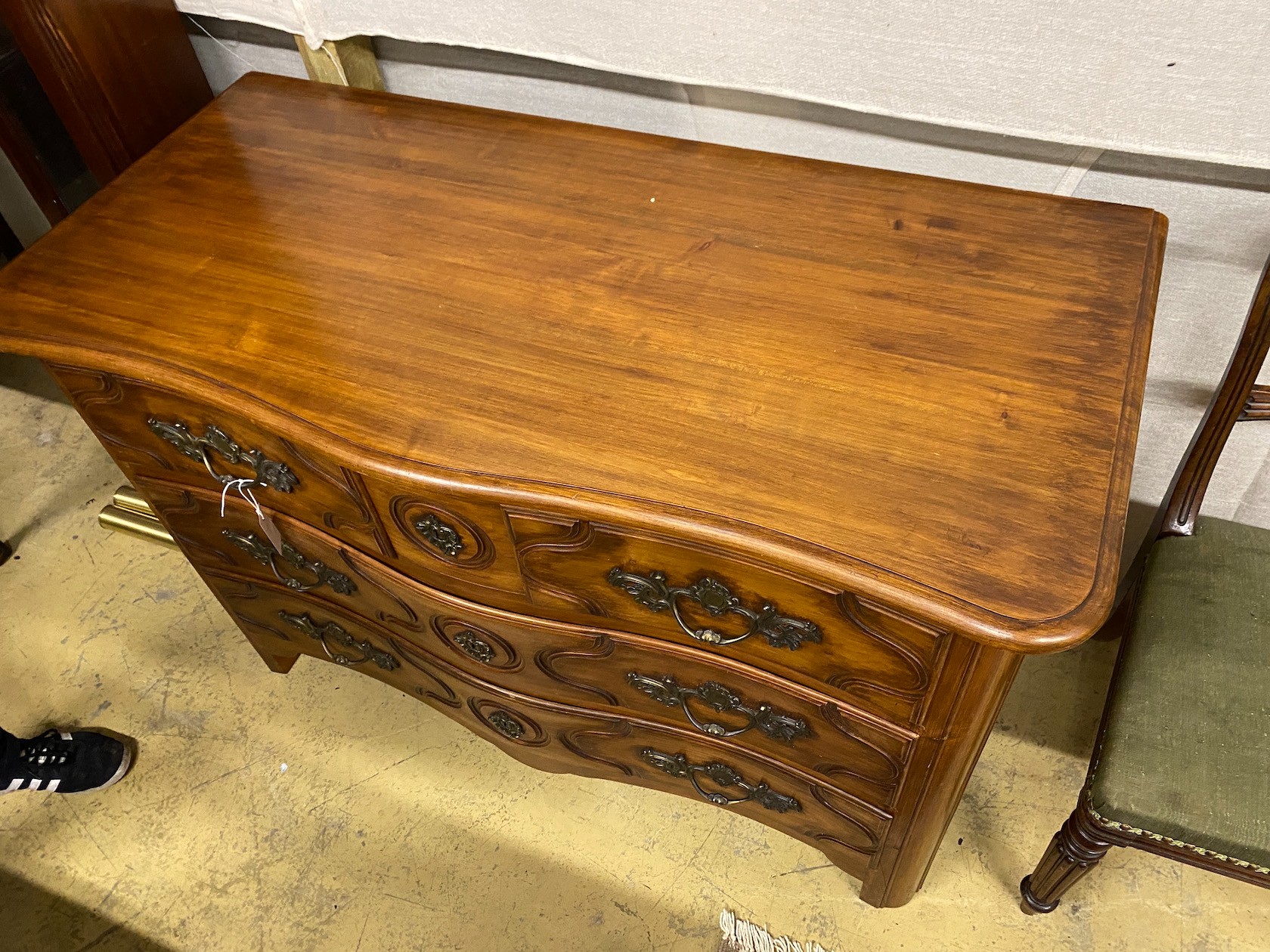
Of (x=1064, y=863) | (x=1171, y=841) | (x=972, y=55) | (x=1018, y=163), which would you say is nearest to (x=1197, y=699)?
(x=1171, y=841)

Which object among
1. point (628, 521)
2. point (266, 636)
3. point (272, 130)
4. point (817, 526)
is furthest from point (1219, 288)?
point (266, 636)

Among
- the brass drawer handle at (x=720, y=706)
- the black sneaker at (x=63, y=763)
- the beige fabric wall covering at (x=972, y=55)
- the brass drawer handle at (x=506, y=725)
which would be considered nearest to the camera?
the beige fabric wall covering at (x=972, y=55)

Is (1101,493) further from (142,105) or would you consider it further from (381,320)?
(142,105)

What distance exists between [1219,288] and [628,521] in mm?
828

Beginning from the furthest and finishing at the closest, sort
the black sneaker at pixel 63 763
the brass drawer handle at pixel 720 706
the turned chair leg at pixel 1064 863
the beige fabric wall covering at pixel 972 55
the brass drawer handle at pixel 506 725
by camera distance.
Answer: the black sneaker at pixel 63 763 < the brass drawer handle at pixel 506 725 < the turned chair leg at pixel 1064 863 < the brass drawer handle at pixel 720 706 < the beige fabric wall covering at pixel 972 55

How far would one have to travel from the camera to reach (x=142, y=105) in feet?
4.33

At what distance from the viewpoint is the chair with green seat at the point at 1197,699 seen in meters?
0.94

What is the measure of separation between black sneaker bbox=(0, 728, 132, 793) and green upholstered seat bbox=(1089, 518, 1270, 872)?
149 centimetres

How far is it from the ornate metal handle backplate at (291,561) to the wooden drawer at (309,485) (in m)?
0.09

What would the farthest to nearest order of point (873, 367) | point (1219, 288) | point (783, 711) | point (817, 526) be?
1. point (1219, 288)
2. point (783, 711)
3. point (873, 367)
4. point (817, 526)

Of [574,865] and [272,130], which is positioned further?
[574,865]

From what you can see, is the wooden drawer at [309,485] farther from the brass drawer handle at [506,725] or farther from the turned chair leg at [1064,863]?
the turned chair leg at [1064,863]

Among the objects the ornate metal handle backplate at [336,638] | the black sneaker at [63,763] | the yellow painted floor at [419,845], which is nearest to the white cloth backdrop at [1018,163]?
the yellow painted floor at [419,845]

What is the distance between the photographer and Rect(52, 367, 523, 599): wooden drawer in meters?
0.90
